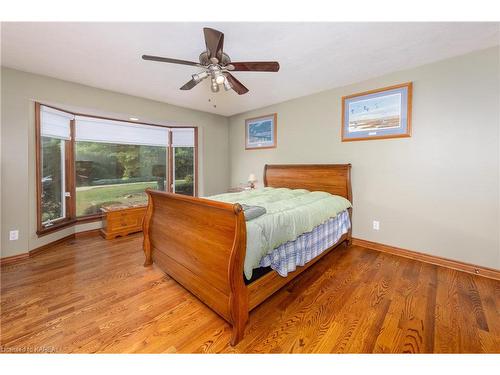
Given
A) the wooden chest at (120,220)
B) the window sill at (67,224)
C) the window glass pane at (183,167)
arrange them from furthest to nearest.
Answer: the window glass pane at (183,167) < the wooden chest at (120,220) < the window sill at (67,224)

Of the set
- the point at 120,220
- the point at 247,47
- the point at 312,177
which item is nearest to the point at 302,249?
the point at 312,177

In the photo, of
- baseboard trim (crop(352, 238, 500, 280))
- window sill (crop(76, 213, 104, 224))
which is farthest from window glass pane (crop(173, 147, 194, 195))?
baseboard trim (crop(352, 238, 500, 280))

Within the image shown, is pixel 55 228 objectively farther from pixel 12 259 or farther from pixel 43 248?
pixel 12 259

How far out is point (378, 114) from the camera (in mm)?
3016

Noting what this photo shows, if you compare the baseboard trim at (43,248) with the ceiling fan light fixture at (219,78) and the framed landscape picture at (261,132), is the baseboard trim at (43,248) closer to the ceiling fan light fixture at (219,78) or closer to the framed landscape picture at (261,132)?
the ceiling fan light fixture at (219,78)

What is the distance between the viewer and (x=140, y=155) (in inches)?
177

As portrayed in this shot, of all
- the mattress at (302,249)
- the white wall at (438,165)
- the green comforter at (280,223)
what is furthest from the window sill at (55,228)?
the white wall at (438,165)

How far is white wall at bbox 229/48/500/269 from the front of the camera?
2.34 m

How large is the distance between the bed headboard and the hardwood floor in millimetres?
1227

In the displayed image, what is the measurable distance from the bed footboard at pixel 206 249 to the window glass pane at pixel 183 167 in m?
2.52

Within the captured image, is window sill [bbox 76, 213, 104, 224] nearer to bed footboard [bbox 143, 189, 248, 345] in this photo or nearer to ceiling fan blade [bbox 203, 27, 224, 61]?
bed footboard [bbox 143, 189, 248, 345]

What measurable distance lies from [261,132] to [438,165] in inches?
118

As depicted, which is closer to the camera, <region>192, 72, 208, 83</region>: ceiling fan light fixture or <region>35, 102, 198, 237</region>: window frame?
<region>192, 72, 208, 83</region>: ceiling fan light fixture

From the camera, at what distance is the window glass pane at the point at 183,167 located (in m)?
4.91
